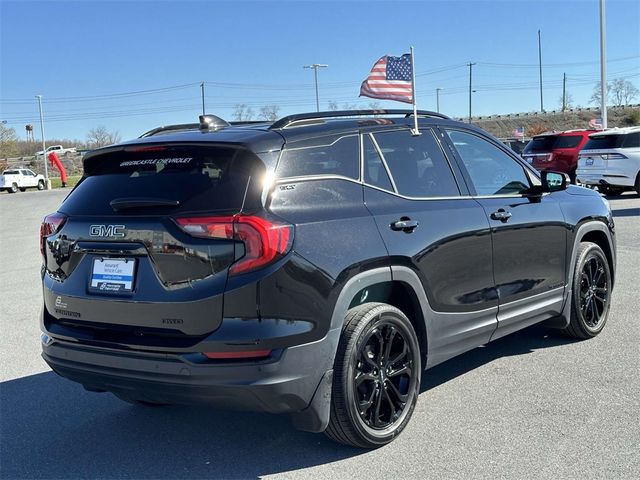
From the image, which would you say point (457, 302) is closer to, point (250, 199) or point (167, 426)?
point (250, 199)

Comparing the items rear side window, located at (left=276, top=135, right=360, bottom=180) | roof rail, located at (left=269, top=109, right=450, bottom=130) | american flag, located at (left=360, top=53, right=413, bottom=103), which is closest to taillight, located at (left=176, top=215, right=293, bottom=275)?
rear side window, located at (left=276, top=135, right=360, bottom=180)

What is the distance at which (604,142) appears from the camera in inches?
682

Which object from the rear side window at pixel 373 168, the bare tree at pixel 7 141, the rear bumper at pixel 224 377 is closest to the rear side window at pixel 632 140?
the rear side window at pixel 373 168

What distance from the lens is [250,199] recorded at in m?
3.35

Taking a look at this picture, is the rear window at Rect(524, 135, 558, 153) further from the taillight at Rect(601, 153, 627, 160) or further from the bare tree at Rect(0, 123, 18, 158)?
the bare tree at Rect(0, 123, 18, 158)

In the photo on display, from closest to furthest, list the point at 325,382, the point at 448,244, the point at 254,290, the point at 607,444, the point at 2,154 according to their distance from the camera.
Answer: the point at 254,290, the point at 325,382, the point at 607,444, the point at 448,244, the point at 2,154

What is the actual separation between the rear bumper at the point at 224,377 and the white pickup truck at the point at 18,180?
46.1 metres

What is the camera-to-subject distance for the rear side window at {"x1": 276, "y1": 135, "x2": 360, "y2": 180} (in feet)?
11.8

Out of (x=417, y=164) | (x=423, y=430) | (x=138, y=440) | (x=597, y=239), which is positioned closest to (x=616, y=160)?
(x=597, y=239)

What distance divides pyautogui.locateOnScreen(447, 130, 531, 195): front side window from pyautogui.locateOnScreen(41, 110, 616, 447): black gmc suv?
0.18 metres

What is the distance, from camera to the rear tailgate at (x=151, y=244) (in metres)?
3.30

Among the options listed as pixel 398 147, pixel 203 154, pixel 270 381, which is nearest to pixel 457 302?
pixel 398 147

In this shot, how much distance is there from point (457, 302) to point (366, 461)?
1203 millimetres

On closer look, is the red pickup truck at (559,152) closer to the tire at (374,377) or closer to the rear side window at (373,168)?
the rear side window at (373,168)
